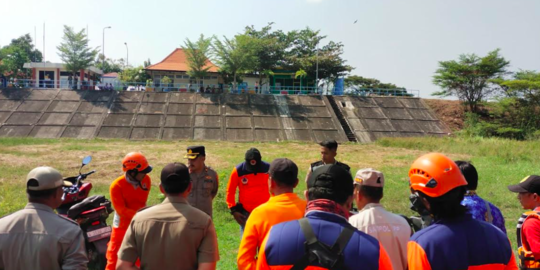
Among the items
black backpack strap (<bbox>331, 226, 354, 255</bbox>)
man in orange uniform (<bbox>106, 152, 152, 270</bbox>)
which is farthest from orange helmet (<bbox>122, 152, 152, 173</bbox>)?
black backpack strap (<bbox>331, 226, 354, 255</bbox>)

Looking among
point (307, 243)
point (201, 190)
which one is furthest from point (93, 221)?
point (307, 243)

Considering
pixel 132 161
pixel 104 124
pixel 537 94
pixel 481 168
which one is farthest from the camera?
pixel 537 94

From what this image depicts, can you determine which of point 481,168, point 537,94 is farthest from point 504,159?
point 537,94

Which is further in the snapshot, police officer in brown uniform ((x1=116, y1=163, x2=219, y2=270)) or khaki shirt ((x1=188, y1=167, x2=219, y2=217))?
khaki shirt ((x1=188, y1=167, x2=219, y2=217))

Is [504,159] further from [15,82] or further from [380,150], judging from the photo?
[15,82]

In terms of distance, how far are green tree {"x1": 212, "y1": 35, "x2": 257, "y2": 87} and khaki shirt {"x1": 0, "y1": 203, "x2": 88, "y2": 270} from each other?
1398 inches

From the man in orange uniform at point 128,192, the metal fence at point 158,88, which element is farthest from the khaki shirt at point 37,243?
the metal fence at point 158,88

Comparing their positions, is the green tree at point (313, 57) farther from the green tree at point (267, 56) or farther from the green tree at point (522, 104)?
the green tree at point (522, 104)

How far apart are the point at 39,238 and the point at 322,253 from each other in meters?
2.01

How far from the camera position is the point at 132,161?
4945 millimetres

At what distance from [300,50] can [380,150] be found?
955 inches

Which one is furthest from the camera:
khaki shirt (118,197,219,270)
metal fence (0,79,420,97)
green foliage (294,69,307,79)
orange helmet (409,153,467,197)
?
green foliage (294,69,307,79)

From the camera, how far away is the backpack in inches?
81.7

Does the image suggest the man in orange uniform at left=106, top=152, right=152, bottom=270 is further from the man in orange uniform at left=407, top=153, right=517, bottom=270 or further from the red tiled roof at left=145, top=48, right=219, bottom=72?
the red tiled roof at left=145, top=48, right=219, bottom=72
